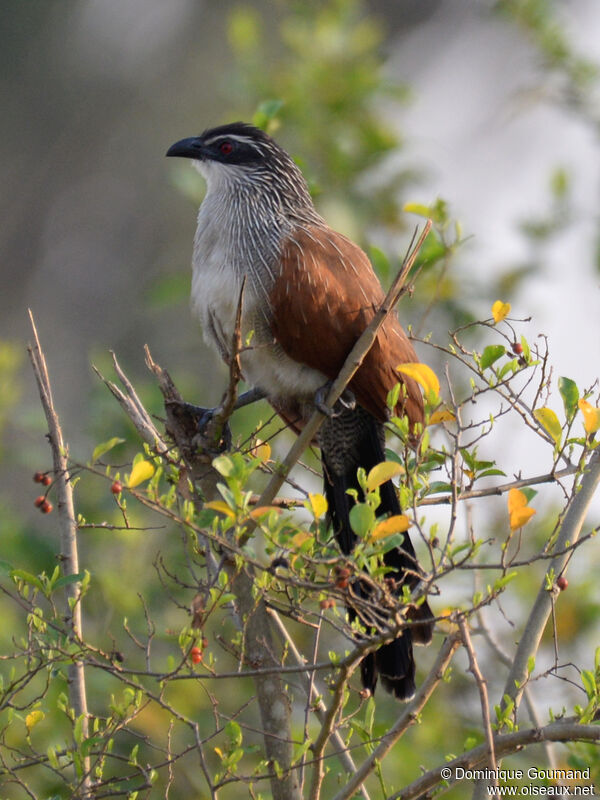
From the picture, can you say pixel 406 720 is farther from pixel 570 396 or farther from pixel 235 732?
pixel 570 396

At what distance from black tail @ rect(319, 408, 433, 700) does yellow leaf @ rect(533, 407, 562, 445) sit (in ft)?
2.06

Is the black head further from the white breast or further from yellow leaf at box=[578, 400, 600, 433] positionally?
yellow leaf at box=[578, 400, 600, 433]

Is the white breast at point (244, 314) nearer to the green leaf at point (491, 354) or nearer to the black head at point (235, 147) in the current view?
the black head at point (235, 147)

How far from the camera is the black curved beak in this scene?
3.25 meters

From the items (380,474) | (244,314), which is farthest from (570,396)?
(244,314)

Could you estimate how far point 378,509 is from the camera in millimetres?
2596

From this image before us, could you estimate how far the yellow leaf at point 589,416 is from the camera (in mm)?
1747

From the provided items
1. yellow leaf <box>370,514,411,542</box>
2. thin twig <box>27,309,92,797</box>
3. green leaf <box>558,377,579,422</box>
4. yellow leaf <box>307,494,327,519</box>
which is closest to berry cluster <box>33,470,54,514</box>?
thin twig <box>27,309,92,797</box>

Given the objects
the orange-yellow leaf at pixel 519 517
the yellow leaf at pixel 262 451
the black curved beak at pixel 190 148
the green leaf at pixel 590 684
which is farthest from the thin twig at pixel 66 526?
the black curved beak at pixel 190 148

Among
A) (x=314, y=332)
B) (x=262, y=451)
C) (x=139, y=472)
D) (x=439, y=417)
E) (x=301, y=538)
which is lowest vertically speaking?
(x=301, y=538)

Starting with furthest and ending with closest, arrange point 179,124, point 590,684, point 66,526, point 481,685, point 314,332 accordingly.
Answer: point 179,124, point 314,332, point 66,526, point 590,684, point 481,685

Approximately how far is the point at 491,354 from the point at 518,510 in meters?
0.38

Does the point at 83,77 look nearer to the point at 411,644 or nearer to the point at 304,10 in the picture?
the point at 304,10

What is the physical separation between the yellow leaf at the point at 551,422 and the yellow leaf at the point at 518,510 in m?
0.23
